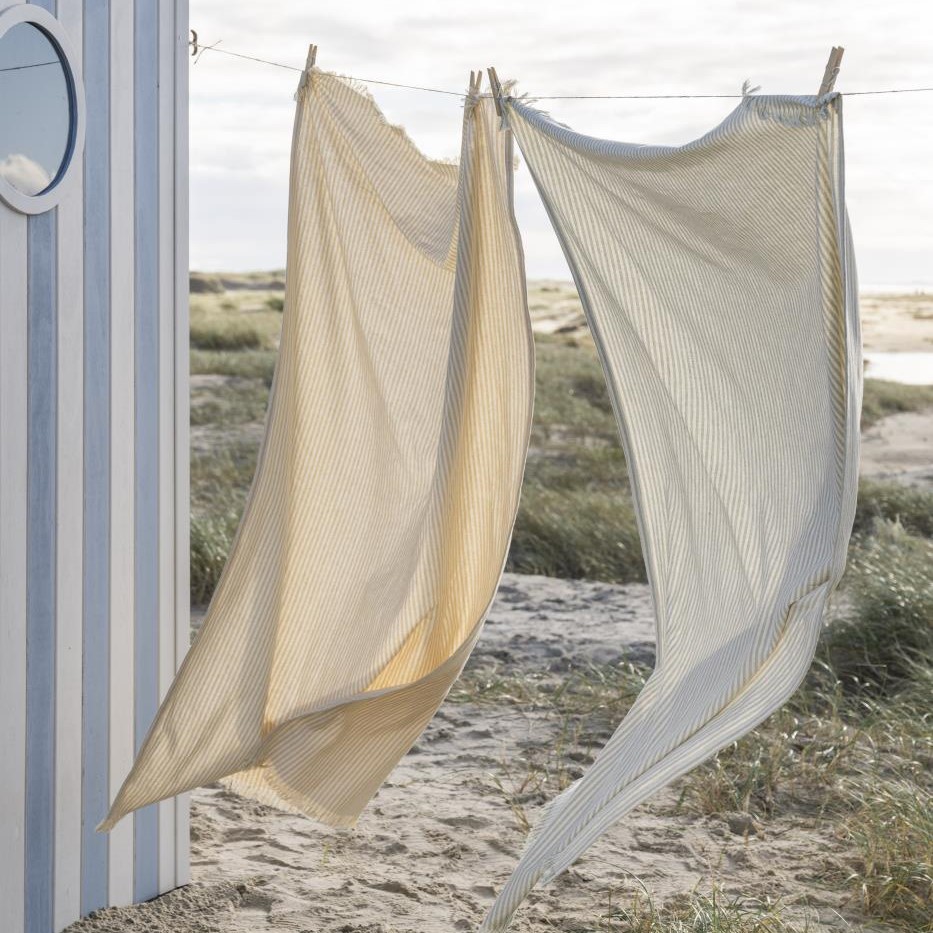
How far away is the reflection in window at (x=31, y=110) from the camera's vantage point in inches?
95.9

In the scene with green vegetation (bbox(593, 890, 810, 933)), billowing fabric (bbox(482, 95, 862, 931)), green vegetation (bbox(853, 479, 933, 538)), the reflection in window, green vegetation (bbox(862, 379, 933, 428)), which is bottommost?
green vegetation (bbox(593, 890, 810, 933))

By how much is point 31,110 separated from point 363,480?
3.54ft

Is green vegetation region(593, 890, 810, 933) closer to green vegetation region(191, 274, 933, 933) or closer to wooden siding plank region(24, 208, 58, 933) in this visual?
green vegetation region(191, 274, 933, 933)

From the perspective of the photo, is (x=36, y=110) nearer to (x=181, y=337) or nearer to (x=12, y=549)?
(x=181, y=337)

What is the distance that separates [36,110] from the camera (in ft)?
8.25

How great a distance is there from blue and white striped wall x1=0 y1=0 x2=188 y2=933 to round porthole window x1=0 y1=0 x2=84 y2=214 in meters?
0.04

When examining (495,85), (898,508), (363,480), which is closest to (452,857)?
(363,480)

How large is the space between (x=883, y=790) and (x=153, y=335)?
2666mm

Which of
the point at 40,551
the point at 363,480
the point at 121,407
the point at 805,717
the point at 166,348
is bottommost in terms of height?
the point at 805,717

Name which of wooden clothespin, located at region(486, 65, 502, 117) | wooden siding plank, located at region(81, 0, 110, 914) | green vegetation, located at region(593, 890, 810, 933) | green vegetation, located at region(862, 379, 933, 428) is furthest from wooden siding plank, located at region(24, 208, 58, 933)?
green vegetation, located at region(862, 379, 933, 428)

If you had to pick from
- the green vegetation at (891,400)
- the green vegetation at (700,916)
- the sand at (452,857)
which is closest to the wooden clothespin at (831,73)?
the green vegetation at (700,916)

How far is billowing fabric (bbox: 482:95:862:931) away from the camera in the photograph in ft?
6.93

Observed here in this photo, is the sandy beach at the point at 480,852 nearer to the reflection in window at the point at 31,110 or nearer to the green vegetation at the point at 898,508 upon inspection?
the reflection in window at the point at 31,110

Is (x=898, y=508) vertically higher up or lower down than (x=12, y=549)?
lower down
